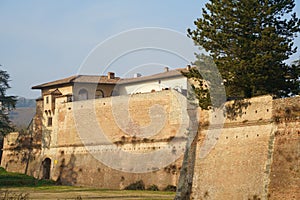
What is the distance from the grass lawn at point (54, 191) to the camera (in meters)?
34.0

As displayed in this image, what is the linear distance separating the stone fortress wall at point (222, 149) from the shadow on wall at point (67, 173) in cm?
8

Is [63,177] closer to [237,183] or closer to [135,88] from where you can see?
[135,88]

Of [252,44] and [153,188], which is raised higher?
[252,44]

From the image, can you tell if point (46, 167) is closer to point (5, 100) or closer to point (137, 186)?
point (5, 100)

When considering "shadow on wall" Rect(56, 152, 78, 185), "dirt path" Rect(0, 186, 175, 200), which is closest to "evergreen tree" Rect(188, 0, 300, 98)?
"dirt path" Rect(0, 186, 175, 200)

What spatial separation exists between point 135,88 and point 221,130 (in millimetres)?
29086

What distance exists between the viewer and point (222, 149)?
2892cm

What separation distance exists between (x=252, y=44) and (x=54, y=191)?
58.9ft

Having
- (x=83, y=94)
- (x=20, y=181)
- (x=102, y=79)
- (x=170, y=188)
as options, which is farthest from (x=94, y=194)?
(x=102, y=79)

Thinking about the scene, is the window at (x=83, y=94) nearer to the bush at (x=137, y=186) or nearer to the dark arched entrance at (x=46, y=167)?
the dark arched entrance at (x=46, y=167)

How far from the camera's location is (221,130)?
29.4 m

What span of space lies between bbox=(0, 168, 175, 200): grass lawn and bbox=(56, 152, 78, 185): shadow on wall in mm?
814

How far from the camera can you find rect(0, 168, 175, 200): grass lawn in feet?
112

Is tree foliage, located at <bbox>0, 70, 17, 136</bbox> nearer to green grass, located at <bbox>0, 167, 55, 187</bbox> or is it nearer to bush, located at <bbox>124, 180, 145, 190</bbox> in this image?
green grass, located at <bbox>0, 167, 55, 187</bbox>
